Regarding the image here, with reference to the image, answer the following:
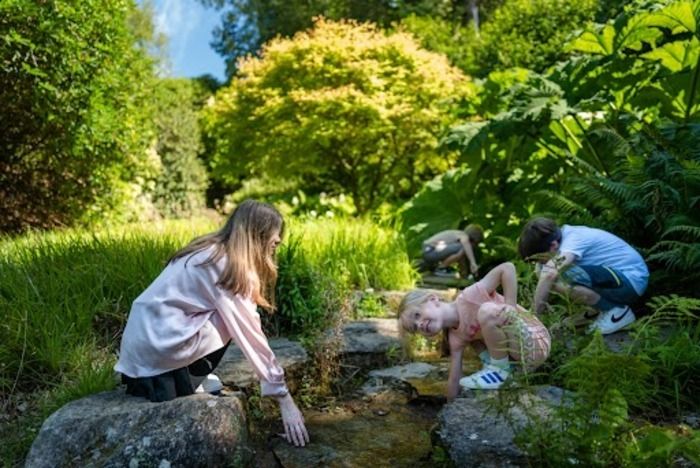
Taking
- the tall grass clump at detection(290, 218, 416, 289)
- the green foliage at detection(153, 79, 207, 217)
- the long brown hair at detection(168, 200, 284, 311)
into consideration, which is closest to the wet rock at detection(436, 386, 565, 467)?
the long brown hair at detection(168, 200, 284, 311)

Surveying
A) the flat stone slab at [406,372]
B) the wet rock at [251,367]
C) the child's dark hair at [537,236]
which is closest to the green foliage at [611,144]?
the child's dark hair at [537,236]

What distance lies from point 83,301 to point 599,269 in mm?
2981

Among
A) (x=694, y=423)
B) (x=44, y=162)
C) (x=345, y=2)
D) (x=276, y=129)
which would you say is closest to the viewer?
(x=694, y=423)

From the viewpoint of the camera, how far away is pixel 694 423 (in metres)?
2.49

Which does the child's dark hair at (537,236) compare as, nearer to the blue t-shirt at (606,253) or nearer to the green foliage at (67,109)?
the blue t-shirt at (606,253)

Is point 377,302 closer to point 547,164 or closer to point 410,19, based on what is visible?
point 547,164

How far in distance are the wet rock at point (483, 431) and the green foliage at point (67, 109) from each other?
560cm

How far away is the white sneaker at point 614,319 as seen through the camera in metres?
3.58

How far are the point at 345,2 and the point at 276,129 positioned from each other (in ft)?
47.9

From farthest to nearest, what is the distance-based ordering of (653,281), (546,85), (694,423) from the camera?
1. (546,85)
2. (653,281)
3. (694,423)

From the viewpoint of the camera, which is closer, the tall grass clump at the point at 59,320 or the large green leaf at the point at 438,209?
the tall grass clump at the point at 59,320

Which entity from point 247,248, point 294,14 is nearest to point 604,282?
point 247,248

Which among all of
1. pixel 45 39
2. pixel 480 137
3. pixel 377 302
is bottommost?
pixel 377 302

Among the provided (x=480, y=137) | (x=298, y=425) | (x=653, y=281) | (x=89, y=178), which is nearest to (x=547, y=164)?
(x=480, y=137)
